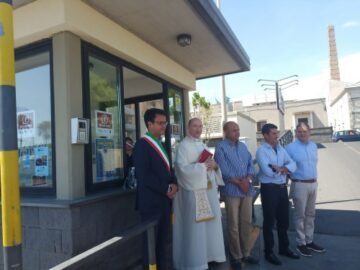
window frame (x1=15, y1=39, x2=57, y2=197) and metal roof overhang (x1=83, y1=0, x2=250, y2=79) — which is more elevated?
metal roof overhang (x1=83, y1=0, x2=250, y2=79)

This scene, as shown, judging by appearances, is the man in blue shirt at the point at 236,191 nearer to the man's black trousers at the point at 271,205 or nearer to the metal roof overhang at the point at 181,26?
the man's black trousers at the point at 271,205

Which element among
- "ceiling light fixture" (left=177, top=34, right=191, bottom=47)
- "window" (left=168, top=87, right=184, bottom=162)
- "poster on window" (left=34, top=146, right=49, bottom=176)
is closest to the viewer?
"poster on window" (left=34, top=146, right=49, bottom=176)

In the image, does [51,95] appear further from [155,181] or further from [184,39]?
[184,39]

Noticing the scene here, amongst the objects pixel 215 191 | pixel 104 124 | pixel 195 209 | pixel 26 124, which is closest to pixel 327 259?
pixel 215 191

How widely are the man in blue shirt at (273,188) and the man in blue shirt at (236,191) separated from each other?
0.22 metres

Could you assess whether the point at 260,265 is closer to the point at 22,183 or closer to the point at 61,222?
the point at 61,222

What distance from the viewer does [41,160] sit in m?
3.87

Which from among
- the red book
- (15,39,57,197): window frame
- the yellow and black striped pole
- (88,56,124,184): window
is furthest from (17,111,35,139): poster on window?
the yellow and black striped pole

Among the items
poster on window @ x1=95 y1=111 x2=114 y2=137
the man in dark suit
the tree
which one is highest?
the tree

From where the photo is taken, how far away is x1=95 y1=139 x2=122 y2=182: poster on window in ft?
13.5

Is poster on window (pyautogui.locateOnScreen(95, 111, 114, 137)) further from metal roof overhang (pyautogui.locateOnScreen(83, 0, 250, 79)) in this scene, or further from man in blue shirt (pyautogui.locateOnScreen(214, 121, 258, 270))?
man in blue shirt (pyautogui.locateOnScreen(214, 121, 258, 270))

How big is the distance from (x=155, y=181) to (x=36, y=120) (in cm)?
169

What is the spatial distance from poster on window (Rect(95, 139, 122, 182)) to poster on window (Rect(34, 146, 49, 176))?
576 mm

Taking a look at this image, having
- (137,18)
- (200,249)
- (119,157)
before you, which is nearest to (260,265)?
(200,249)
